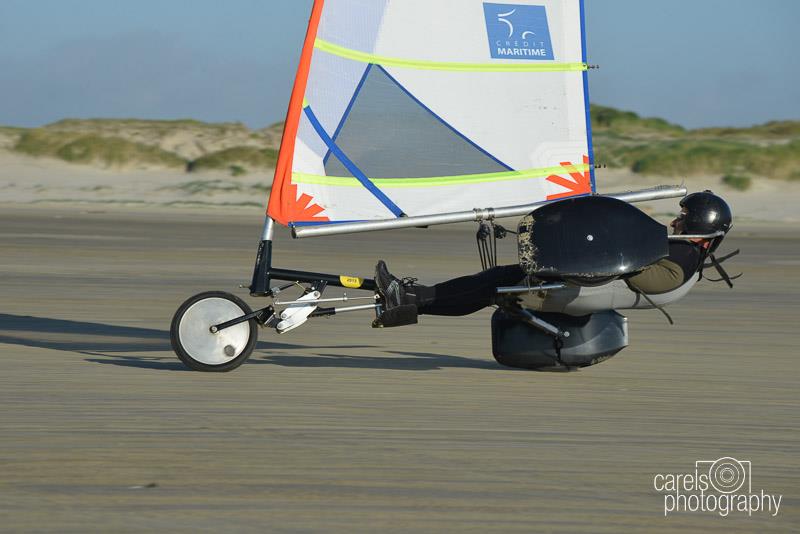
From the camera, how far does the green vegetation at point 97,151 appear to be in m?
52.5

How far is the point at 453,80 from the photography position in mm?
8883

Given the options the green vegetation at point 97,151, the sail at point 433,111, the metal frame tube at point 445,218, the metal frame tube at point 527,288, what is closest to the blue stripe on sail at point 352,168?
the sail at point 433,111

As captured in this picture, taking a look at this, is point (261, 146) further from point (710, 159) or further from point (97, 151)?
point (710, 159)

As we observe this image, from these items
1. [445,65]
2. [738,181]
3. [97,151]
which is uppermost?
[97,151]

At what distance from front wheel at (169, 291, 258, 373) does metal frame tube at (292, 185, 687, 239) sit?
63cm

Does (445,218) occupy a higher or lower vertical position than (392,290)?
higher

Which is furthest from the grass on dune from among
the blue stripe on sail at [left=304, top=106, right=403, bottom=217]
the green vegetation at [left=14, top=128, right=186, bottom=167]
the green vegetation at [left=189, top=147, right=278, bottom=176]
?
the blue stripe on sail at [left=304, top=106, right=403, bottom=217]

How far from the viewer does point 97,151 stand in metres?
53.4

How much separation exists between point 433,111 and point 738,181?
3854 cm

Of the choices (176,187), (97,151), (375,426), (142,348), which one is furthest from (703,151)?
(375,426)

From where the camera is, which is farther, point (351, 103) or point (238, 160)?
point (238, 160)

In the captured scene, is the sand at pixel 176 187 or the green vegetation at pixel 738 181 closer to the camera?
the sand at pixel 176 187

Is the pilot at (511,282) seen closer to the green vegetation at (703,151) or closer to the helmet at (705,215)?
the helmet at (705,215)

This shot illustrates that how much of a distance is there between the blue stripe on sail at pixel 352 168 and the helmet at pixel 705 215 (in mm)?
1821
